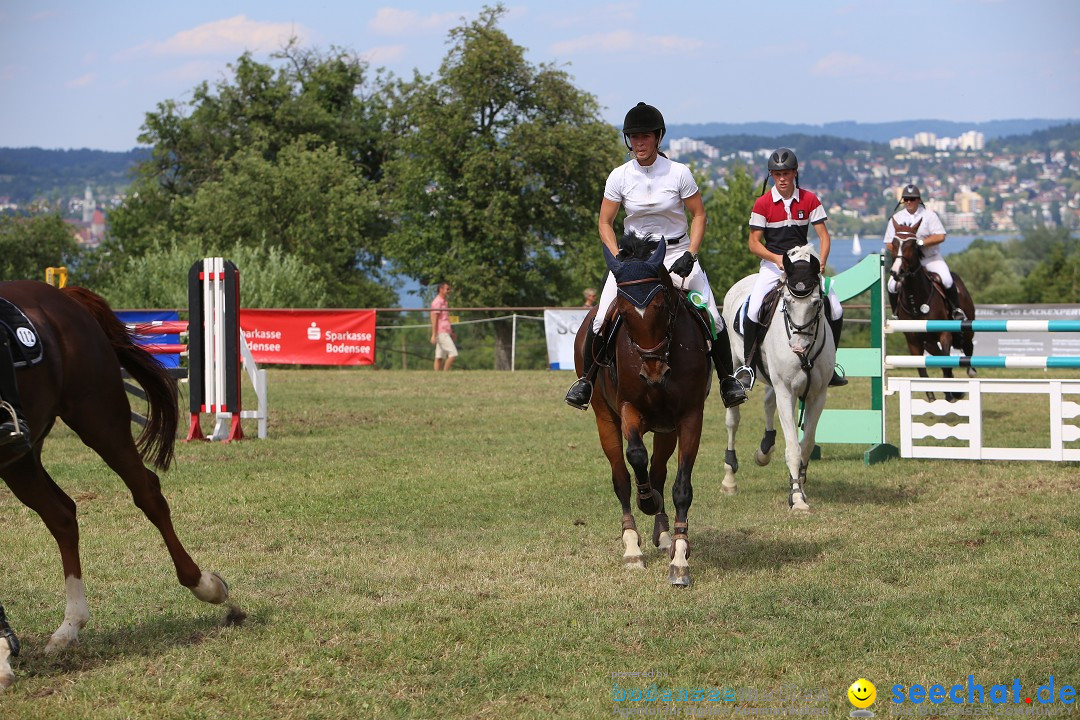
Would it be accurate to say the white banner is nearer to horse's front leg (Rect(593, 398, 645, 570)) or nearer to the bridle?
the bridle

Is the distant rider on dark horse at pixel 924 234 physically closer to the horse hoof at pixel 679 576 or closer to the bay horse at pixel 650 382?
the bay horse at pixel 650 382

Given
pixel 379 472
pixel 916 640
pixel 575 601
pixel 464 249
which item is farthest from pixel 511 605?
pixel 464 249

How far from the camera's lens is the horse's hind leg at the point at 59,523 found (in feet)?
18.1

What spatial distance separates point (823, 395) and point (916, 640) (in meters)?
4.55

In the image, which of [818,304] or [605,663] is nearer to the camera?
[605,663]

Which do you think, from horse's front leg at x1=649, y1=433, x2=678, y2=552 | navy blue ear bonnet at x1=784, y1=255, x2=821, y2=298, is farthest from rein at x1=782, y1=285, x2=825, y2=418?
horse's front leg at x1=649, y1=433, x2=678, y2=552

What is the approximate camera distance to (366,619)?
19.6 ft

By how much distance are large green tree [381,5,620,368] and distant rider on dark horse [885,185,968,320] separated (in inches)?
951

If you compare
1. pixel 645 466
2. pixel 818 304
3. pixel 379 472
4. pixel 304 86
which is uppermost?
pixel 304 86

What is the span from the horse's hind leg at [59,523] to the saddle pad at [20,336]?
55 centimetres

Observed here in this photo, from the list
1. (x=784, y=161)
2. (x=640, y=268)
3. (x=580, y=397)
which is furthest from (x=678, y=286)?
(x=784, y=161)

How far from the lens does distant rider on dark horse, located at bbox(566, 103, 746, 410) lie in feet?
24.5

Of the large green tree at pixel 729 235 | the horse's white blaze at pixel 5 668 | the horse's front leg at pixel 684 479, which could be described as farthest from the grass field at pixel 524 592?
the large green tree at pixel 729 235

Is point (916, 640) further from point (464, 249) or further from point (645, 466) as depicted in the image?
point (464, 249)
